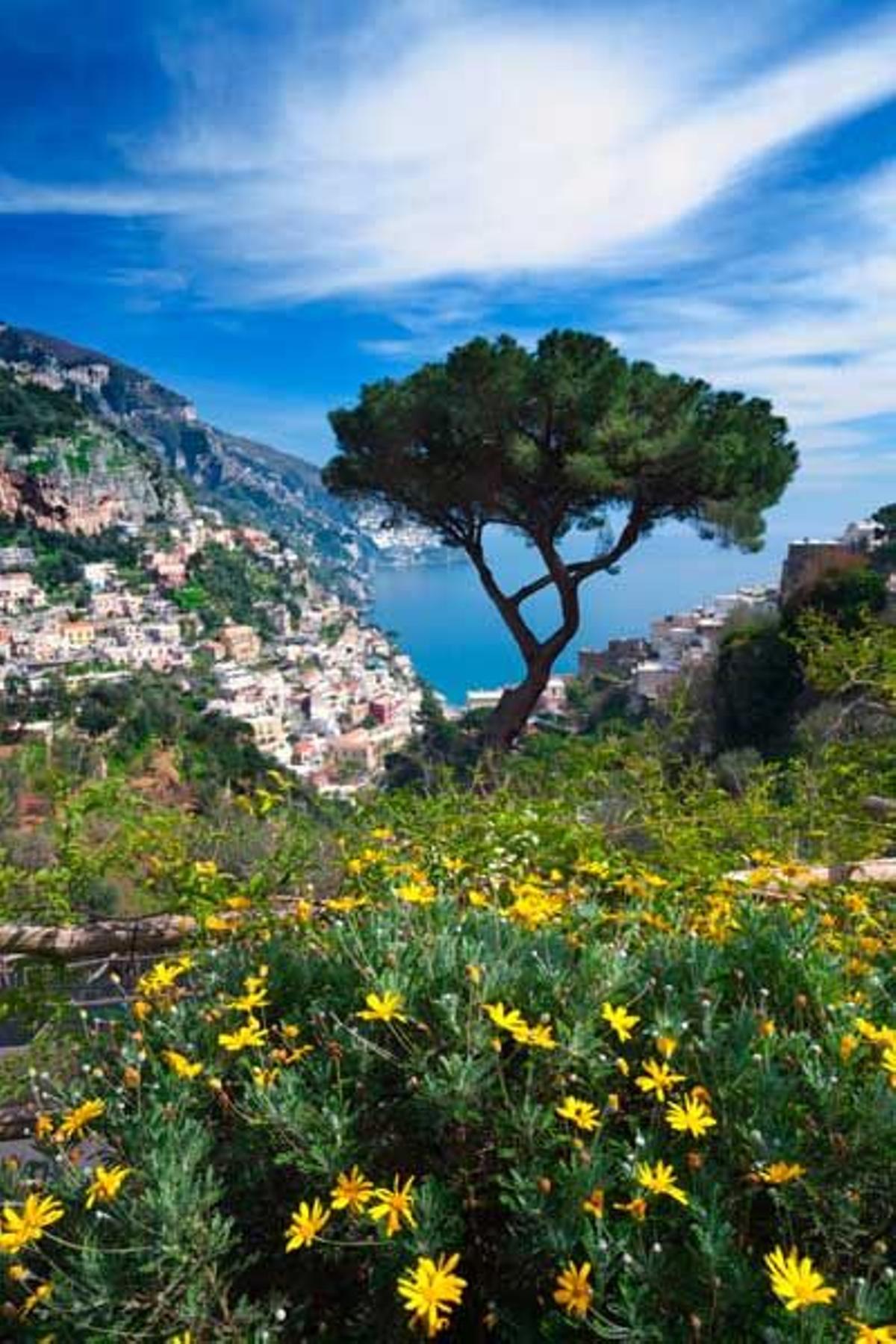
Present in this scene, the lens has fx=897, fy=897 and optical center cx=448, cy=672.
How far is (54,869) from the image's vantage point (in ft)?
6.90

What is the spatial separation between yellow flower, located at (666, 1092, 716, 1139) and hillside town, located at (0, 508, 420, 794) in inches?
1230

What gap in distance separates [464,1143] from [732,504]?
615cm

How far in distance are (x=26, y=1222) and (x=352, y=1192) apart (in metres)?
0.28

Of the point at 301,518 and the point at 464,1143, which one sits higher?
the point at 301,518

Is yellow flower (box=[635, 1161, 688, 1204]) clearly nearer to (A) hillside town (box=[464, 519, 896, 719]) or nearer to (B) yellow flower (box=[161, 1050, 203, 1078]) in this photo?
(B) yellow flower (box=[161, 1050, 203, 1078])

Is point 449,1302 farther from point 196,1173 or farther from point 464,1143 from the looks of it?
point 196,1173

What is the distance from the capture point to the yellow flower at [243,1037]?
3.04ft

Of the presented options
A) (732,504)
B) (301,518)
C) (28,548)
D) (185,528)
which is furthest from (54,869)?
(301,518)

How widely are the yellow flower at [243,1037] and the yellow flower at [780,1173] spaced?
502 mm

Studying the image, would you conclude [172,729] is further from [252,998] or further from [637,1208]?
[637,1208]

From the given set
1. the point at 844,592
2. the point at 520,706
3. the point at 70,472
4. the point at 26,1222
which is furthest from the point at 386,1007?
the point at 70,472

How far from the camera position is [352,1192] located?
2.65ft

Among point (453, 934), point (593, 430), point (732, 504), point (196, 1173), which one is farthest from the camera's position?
point (732, 504)

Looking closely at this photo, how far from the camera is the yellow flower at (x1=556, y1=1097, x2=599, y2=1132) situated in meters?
0.82
